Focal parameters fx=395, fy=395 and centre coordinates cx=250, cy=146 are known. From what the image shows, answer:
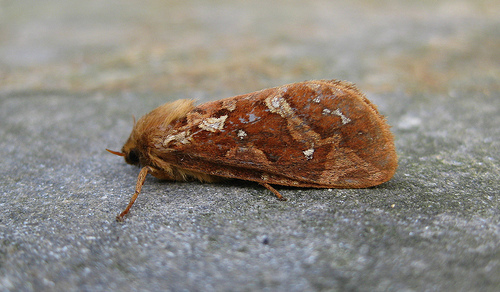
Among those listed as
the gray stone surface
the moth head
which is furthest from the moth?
the moth head

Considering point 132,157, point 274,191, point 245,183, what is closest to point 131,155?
point 132,157

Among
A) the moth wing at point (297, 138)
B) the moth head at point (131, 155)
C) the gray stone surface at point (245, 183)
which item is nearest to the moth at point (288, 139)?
the moth wing at point (297, 138)

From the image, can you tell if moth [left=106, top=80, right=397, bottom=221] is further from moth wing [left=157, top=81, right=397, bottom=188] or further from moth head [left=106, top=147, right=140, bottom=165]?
moth head [left=106, top=147, right=140, bottom=165]

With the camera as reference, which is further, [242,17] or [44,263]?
[242,17]

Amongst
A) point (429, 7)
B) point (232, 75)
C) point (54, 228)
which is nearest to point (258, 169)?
point (54, 228)

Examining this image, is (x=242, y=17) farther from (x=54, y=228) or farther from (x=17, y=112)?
(x=54, y=228)

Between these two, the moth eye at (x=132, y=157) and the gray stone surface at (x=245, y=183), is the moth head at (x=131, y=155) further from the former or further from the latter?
the gray stone surface at (x=245, y=183)
